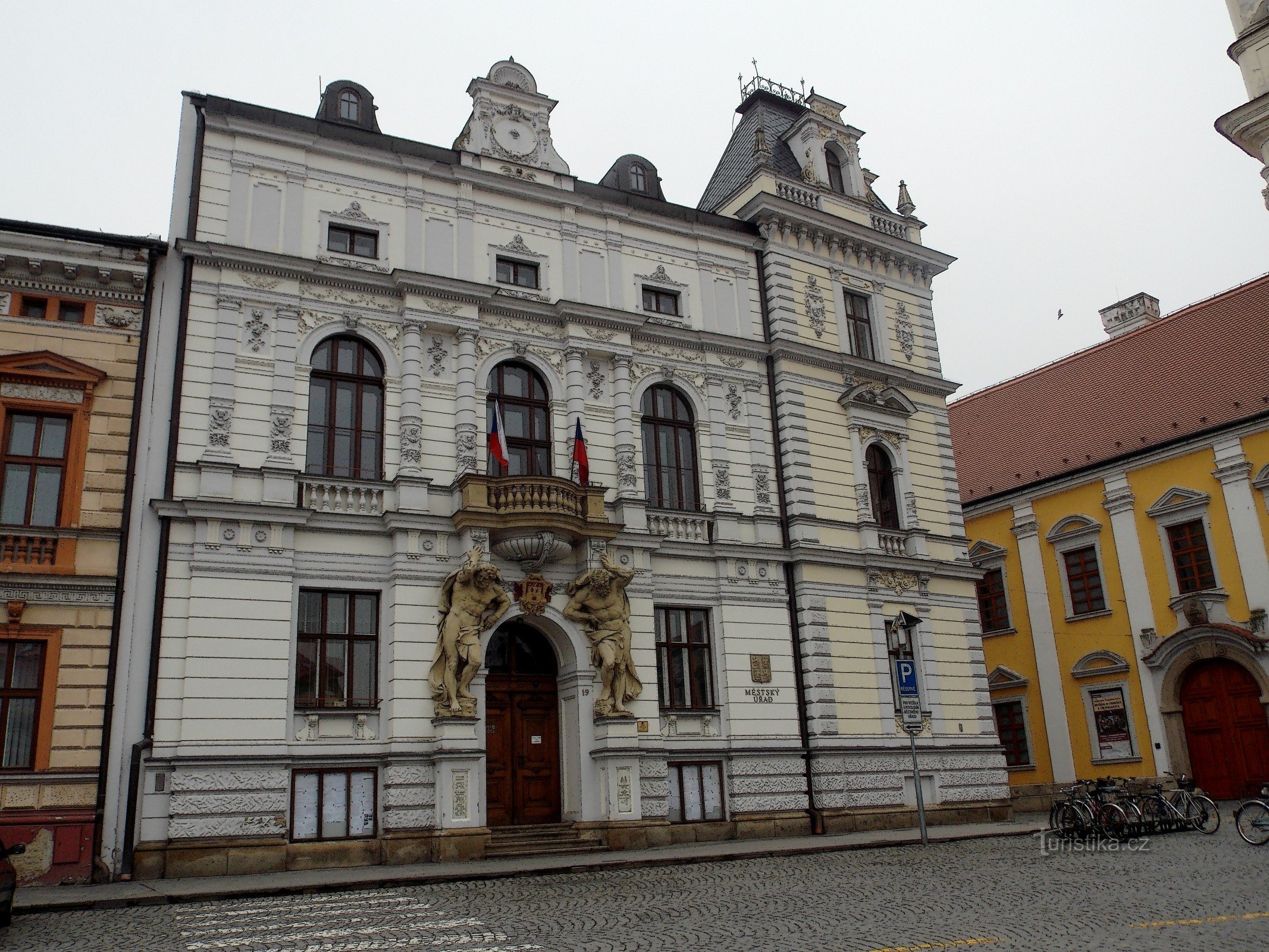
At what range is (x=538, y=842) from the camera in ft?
70.4

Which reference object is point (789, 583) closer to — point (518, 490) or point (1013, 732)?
point (518, 490)

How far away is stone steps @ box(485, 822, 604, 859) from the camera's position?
21047mm

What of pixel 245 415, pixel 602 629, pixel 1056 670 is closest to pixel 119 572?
pixel 245 415

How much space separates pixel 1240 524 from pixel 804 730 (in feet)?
54.4

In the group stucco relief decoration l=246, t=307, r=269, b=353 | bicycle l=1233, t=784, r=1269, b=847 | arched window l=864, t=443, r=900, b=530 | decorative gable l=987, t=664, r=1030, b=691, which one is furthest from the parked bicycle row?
stucco relief decoration l=246, t=307, r=269, b=353

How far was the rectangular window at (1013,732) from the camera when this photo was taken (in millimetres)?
38156

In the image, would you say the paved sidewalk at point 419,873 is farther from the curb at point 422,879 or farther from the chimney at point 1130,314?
the chimney at point 1130,314

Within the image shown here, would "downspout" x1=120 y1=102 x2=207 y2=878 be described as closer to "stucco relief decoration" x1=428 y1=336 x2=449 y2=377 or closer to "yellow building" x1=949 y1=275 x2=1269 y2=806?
"stucco relief decoration" x1=428 y1=336 x2=449 y2=377

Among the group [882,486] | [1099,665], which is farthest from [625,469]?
[1099,665]

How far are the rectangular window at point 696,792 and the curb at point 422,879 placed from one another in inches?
129

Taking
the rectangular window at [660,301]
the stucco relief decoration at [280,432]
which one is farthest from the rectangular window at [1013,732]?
the stucco relief decoration at [280,432]

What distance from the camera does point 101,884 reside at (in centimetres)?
1800

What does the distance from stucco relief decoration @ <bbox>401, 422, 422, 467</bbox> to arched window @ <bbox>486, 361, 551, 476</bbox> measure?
5.80 ft

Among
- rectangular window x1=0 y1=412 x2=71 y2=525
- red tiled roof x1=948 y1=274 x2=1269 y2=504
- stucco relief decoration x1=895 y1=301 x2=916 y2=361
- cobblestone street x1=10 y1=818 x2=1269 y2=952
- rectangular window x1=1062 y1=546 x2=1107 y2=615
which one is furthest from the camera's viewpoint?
rectangular window x1=1062 y1=546 x2=1107 y2=615
